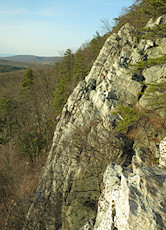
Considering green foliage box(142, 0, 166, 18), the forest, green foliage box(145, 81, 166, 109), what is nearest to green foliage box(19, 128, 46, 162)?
the forest

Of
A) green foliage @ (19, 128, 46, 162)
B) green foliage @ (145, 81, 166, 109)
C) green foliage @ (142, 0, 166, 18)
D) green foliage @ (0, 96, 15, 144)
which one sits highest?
green foliage @ (142, 0, 166, 18)

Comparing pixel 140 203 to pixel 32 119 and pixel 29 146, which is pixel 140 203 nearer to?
pixel 29 146

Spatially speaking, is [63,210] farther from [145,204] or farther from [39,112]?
[39,112]

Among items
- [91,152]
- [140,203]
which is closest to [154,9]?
[91,152]

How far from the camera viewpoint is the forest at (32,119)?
616 inches

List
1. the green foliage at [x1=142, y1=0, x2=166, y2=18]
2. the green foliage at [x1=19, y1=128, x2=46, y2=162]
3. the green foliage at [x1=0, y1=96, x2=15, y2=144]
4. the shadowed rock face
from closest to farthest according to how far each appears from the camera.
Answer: the shadowed rock face, the green foliage at [x1=142, y1=0, x2=166, y2=18], the green foliage at [x1=19, y1=128, x2=46, y2=162], the green foliage at [x1=0, y1=96, x2=15, y2=144]

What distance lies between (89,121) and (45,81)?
27299mm

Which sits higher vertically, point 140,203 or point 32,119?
point 140,203

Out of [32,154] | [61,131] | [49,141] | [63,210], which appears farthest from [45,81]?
[63,210]

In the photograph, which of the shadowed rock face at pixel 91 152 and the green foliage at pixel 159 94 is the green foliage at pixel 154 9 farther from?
the green foliage at pixel 159 94

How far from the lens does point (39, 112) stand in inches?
1433

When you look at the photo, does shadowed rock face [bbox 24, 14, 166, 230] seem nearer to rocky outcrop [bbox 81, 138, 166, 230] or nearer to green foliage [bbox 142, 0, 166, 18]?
green foliage [bbox 142, 0, 166, 18]

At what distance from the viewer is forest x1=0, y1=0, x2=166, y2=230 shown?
51.4ft

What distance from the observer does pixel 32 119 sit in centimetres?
3519
